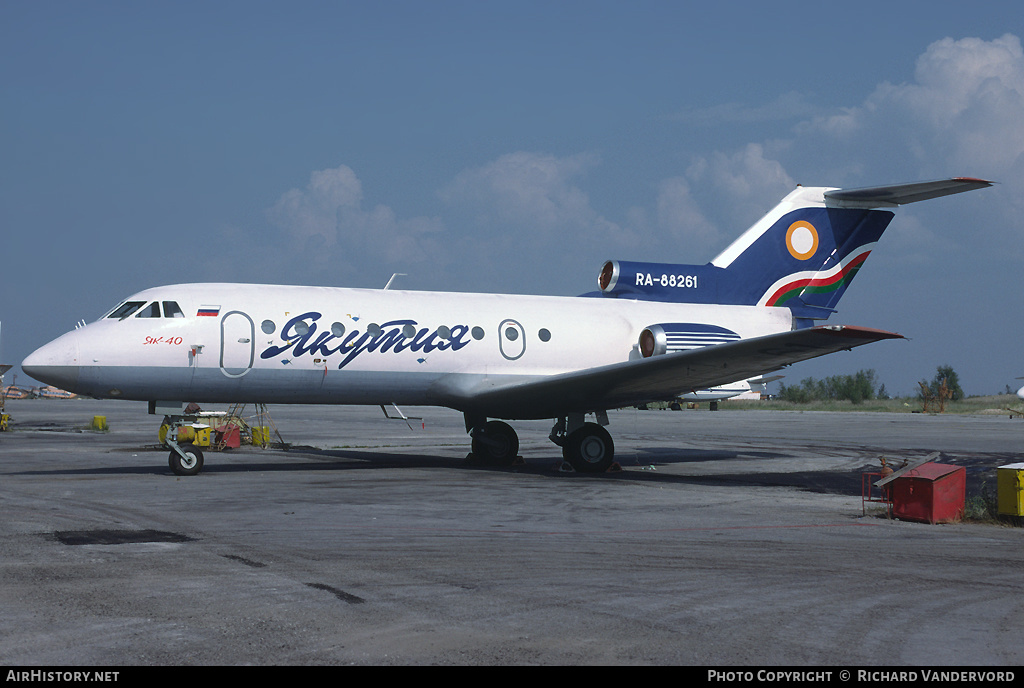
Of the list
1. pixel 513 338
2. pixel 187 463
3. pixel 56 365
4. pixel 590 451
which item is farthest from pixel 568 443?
pixel 56 365

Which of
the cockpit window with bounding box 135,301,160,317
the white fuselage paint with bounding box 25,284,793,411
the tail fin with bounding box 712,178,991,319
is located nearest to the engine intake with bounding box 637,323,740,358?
the white fuselage paint with bounding box 25,284,793,411

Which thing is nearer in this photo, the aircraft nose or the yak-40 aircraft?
the aircraft nose

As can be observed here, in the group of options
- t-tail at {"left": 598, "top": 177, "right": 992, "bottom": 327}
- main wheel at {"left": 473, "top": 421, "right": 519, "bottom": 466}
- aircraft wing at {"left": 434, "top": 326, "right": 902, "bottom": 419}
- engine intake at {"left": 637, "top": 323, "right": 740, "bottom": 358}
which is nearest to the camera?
aircraft wing at {"left": 434, "top": 326, "right": 902, "bottom": 419}

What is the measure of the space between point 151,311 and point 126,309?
49cm

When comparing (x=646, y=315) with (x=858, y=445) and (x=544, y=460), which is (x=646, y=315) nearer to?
(x=544, y=460)

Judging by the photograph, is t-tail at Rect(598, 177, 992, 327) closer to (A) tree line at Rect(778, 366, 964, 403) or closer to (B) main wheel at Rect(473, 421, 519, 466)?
(B) main wheel at Rect(473, 421, 519, 466)

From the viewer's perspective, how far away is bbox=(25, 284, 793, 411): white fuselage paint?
17.5 meters

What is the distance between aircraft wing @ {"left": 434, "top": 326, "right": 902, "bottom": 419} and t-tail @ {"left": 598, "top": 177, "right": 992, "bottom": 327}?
3.72 metres

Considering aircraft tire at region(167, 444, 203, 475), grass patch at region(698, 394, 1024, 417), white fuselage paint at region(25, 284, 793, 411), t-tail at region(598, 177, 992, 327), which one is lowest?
aircraft tire at region(167, 444, 203, 475)

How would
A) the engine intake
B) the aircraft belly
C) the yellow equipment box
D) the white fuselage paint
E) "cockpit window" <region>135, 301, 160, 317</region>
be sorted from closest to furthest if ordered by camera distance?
the yellow equipment box
the aircraft belly
the white fuselage paint
"cockpit window" <region>135, 301, 160, 317</region>
the engine intake

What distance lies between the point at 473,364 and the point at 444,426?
2281 centimetres

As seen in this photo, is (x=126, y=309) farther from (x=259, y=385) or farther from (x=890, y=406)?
(x=890, y=406)

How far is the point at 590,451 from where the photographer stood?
65.8 ft

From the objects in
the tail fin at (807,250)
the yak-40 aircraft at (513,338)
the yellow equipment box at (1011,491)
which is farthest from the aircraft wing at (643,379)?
the tail fin at (807,250)
